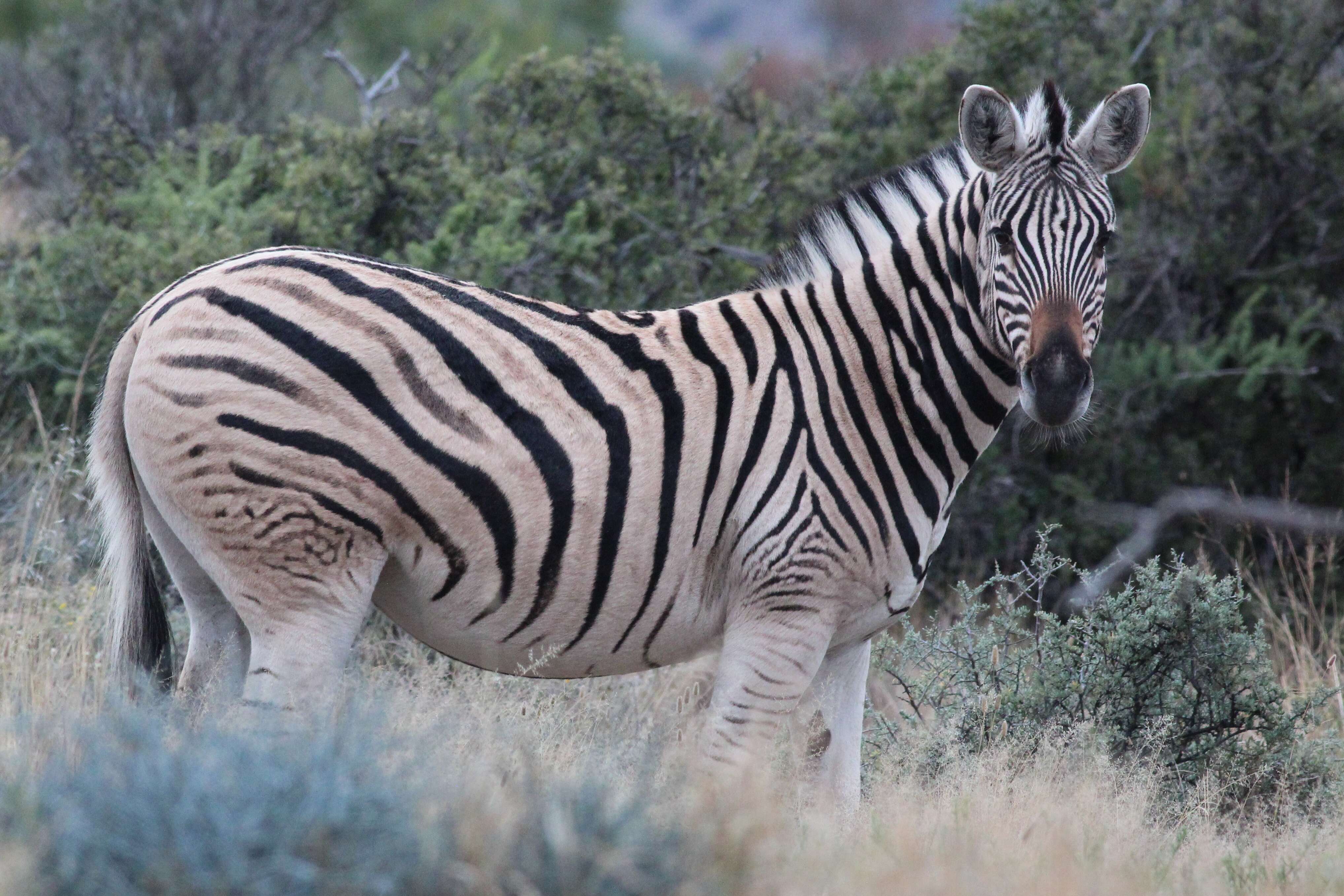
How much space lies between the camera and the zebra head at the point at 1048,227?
155 inches

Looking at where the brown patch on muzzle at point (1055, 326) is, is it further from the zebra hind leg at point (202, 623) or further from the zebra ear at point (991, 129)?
the zebra hind leg at point (202, 623)

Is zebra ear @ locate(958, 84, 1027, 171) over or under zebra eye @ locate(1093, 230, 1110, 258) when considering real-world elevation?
over

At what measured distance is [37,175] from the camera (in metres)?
11.6

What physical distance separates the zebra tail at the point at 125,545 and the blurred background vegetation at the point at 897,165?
384cm

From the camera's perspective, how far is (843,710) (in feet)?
14.8

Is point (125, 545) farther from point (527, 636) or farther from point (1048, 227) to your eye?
point (1048, 227)

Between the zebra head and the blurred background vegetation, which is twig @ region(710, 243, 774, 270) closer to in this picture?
the blurred background vegetation

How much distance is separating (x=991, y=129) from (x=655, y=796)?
235cm

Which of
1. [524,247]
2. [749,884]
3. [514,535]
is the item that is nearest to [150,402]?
[514,535]

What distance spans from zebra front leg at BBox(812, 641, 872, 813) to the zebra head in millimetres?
1074

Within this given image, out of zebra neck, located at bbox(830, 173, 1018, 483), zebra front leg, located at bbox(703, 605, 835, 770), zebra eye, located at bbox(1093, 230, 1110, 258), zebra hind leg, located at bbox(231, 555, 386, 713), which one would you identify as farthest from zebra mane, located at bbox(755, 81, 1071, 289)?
zebra hind leg, located at bbox(231, 555, 386, 713)

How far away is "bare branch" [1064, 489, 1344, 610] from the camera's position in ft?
26.1

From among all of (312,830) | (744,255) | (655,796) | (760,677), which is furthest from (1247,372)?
(312,830)

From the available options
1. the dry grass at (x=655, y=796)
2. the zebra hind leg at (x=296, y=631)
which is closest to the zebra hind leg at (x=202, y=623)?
the dry grass at (x=655, y=796)
